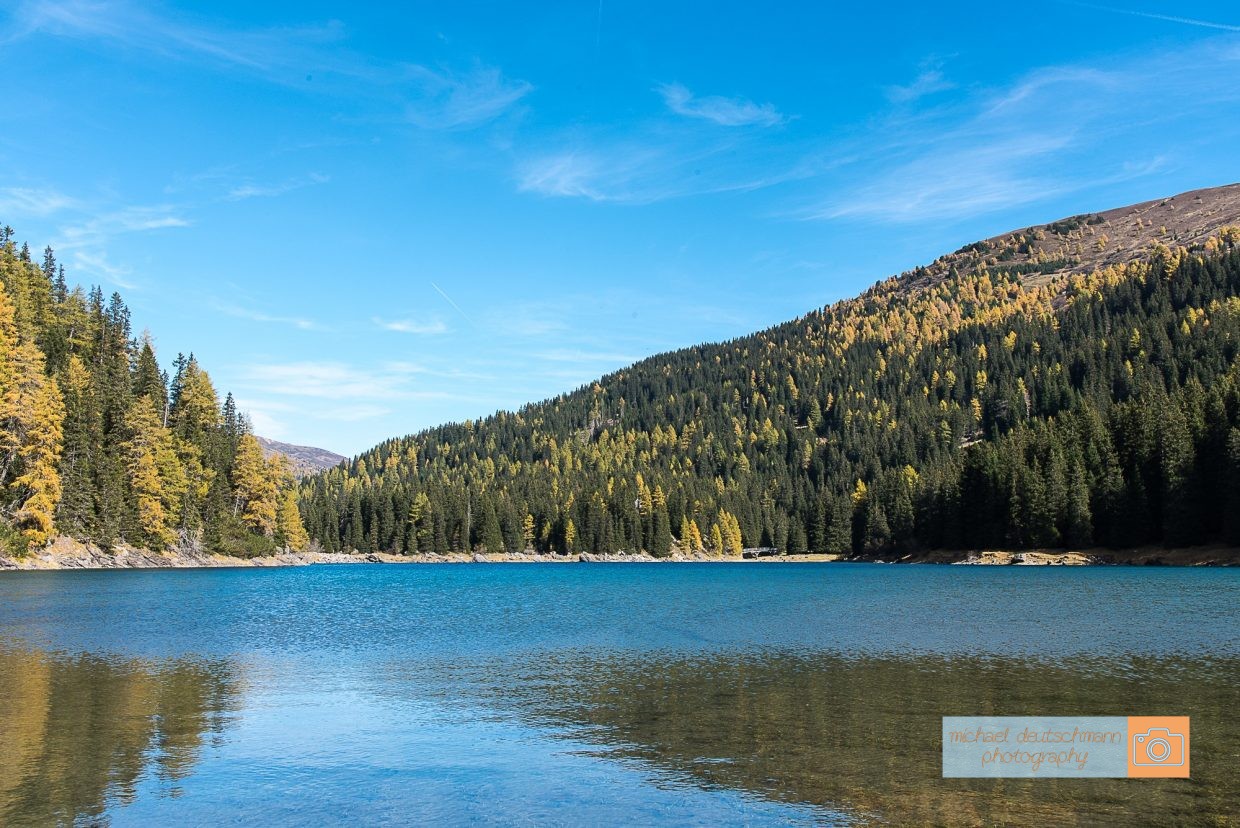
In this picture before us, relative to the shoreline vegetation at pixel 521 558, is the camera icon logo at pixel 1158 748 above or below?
above

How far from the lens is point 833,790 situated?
51.8 ft

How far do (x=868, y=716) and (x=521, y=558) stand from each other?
16332 centimetres

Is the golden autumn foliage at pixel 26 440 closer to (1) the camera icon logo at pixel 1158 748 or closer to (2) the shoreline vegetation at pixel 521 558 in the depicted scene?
(2) the shoreline vegetation at pixel 521 558

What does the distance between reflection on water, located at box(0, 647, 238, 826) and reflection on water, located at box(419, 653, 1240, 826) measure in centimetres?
837

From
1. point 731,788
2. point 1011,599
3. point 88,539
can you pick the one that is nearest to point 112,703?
point 731,788

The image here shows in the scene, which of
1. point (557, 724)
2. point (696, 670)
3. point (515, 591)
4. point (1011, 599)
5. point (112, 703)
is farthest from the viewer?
point (515, 591)

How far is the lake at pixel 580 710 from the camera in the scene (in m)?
15.1

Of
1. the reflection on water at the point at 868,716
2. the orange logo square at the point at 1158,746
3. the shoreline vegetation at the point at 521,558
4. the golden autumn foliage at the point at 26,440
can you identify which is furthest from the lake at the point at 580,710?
the shoreline vegetation at the point at 521,558

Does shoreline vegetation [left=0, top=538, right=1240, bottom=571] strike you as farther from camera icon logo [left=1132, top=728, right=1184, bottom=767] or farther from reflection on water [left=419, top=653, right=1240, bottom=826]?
camera icon logo [left=1132, top=728, right=1184, bottom=767]

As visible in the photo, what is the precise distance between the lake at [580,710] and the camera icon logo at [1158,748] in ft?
1.68

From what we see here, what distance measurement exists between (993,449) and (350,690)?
132 meters

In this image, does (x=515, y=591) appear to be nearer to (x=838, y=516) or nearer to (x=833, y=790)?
(x=833, y=790)

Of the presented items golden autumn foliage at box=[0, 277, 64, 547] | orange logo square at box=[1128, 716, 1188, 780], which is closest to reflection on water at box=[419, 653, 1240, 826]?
orange logo square at box=[1128, 716, 1188, 780]

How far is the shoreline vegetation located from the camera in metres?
87.2
